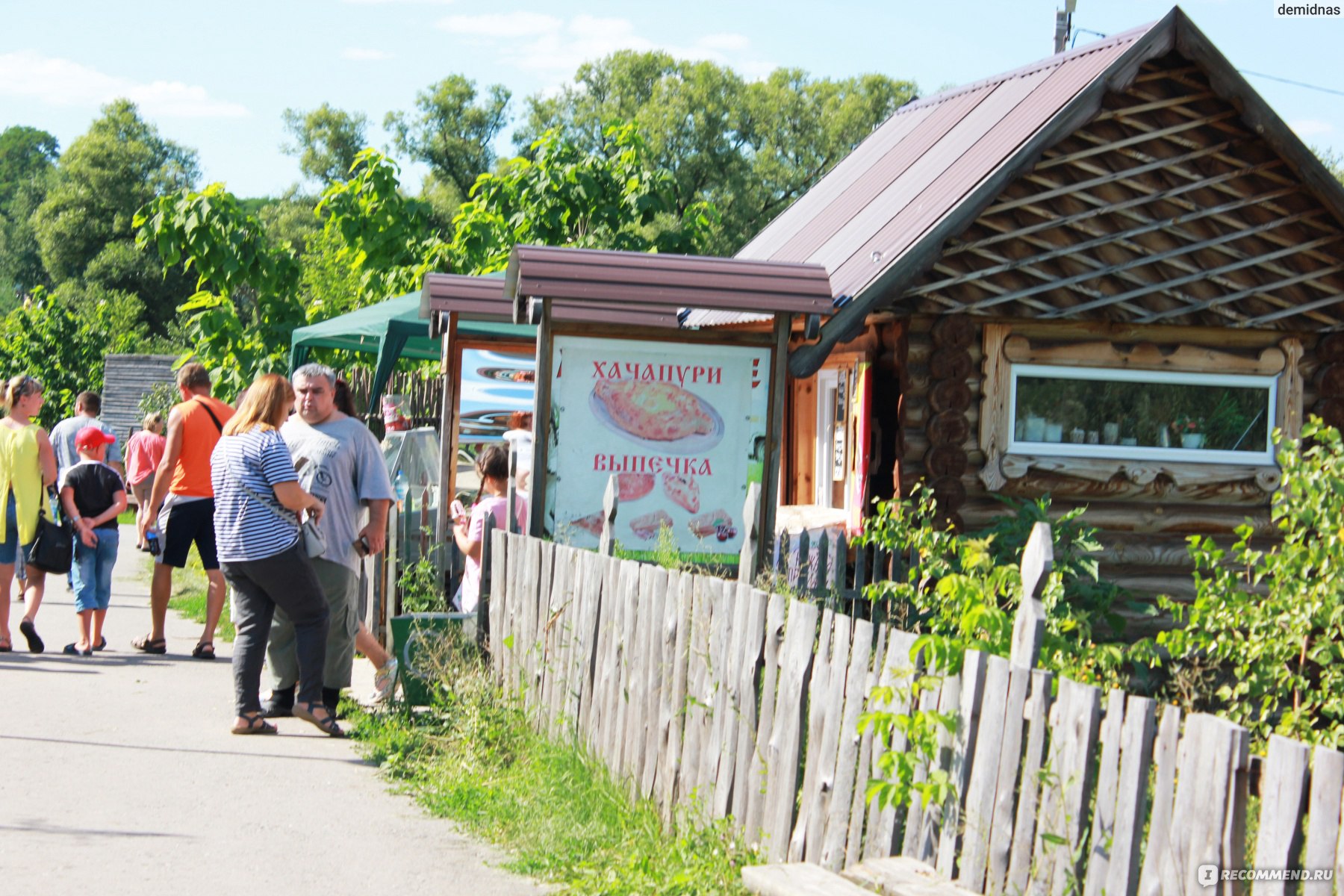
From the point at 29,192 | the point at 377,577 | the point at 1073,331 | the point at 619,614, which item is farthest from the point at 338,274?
the point at 29,192

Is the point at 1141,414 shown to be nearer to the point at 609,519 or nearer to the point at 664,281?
the point at 664,281

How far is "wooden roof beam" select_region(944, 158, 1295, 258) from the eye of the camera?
31.8ft

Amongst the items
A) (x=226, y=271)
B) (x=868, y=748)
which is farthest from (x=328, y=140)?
(x=868, y=748)

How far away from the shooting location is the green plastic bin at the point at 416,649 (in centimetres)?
743

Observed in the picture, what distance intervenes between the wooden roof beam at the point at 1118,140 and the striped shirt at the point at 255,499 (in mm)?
5617

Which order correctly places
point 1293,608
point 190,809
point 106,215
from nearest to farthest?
1. point 1293,608
2. point 190,809
3. point 106,215

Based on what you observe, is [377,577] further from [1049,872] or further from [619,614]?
[1049,872]

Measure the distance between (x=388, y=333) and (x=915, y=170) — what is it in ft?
15.3

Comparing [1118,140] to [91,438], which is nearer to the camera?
[1118,140]

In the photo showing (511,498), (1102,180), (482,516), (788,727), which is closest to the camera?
(788,727)

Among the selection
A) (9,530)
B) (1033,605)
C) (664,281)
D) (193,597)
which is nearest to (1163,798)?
(1033,605)

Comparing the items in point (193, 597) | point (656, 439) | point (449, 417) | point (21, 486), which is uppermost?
point (449, 417)

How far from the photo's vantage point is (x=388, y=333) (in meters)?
12.2

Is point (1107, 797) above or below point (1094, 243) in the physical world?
below
